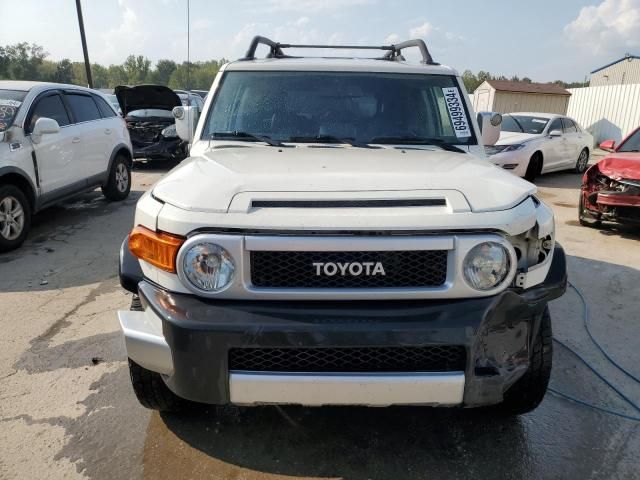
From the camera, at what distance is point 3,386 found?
3043mm

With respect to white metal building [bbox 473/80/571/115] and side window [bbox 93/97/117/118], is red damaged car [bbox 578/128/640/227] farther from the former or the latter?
white metal building [bbox 473/80/571/115]

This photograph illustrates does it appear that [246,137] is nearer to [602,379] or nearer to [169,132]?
[602,379]

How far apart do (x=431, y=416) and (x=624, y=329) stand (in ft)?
6.95

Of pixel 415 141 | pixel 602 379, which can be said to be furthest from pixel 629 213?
pixel 415 141

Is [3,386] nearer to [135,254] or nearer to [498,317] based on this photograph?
[135,254]

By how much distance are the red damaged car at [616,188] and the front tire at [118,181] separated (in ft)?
22.7

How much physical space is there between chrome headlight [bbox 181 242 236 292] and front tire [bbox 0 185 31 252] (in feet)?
14.4

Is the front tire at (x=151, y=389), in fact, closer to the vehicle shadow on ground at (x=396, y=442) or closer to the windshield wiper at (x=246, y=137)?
the vehicle shadow on ground at (x=396, y=442)

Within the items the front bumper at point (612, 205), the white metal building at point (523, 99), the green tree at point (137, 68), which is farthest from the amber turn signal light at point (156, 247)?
the green tree at point (137, 68)

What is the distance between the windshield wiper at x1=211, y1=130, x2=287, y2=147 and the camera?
3.11 metres

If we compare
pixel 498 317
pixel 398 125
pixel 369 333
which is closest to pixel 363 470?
pixel 369 333

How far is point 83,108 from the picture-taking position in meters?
7.28

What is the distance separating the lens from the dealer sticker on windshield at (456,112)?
11.1ft

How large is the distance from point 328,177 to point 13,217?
4681mm
